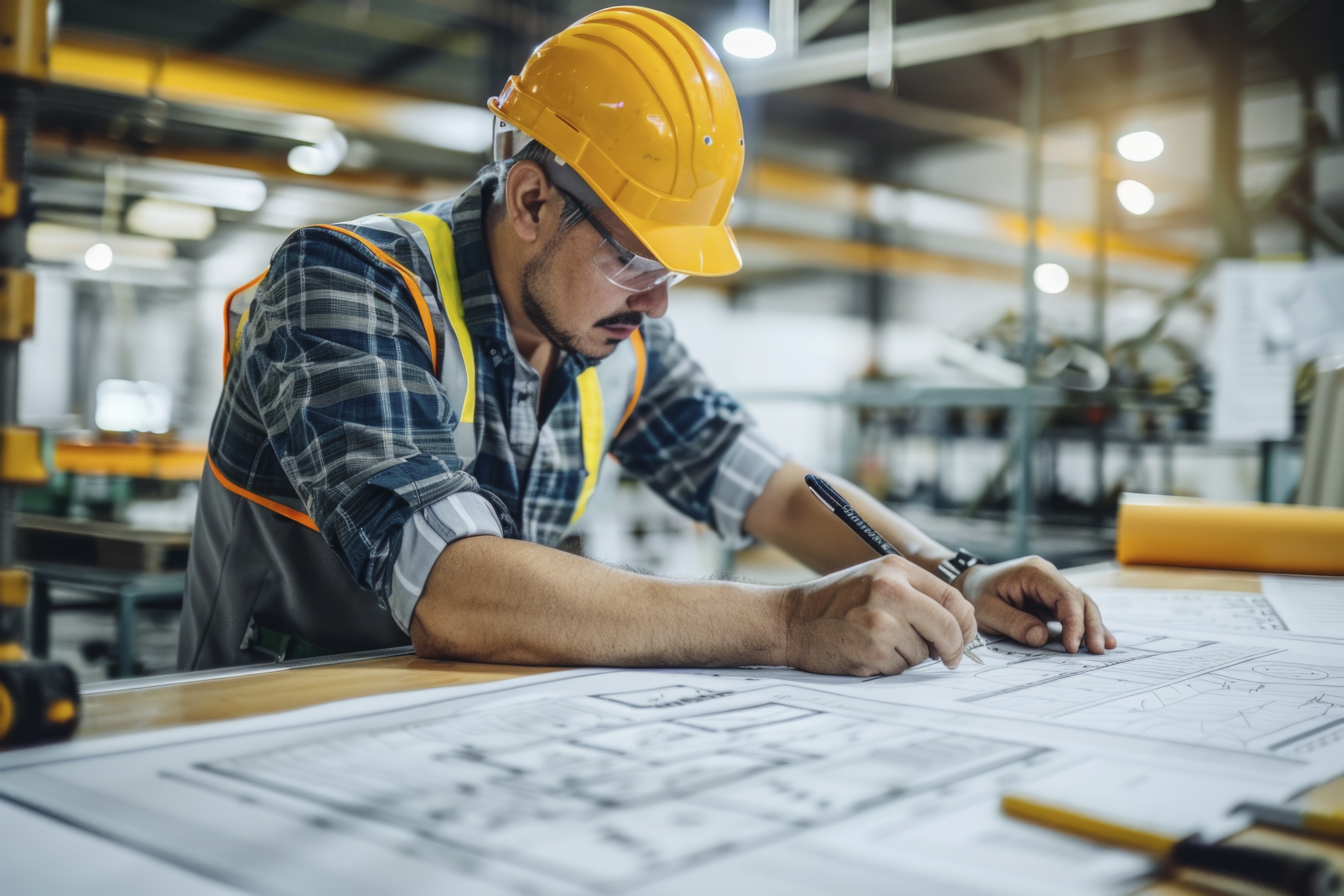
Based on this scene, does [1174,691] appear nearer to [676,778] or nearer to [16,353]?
[676,778]

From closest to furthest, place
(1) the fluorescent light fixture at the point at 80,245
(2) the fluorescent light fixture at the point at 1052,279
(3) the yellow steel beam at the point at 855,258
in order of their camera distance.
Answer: (1) the fluorescent light fixture at the point at 80,245 < (2) the fluorescent light fixture at the point at 1052,279 < (3) the yellow steel beam at the point at 855,258

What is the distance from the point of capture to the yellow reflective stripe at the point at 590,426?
5.25 ft

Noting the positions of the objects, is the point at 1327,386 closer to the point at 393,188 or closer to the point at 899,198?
the point at 393,188

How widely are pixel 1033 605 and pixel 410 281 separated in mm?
896

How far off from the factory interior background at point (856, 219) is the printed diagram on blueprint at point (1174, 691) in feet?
2.76

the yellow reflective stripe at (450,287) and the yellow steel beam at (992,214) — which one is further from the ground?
the yellow steel beam at (992,214)

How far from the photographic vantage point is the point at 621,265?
1.41 metres

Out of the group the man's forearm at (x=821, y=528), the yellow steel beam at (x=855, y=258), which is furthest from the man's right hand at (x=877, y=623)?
the yellow steel beam at (x=855, y=258)

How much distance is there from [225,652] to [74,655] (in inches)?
179

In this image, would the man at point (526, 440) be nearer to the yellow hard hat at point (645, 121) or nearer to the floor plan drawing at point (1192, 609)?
the yellow hard hat at point (645, 121)

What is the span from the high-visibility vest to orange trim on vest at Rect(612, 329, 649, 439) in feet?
0.18

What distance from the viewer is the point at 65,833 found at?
0.62 metres

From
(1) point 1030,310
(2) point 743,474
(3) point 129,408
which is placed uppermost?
(1) point 1030,310

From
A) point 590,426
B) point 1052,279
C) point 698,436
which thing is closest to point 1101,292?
point 1052,279
